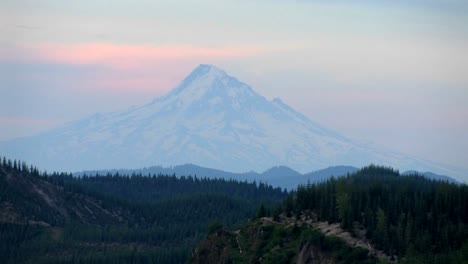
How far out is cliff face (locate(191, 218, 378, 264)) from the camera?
96062 mm

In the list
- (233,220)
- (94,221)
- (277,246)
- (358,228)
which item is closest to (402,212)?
(358,228)

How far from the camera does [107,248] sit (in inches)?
5886

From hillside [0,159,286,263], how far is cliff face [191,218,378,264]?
23.3m

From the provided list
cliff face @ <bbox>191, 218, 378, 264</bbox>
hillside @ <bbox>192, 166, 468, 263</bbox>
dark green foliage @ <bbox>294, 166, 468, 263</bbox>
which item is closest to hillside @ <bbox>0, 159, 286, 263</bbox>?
cliff face @ <bbox>191, 218, 378, 264</bbox>

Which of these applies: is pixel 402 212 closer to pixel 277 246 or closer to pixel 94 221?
pixel 277 246

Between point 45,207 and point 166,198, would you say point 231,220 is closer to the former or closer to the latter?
point 45,207

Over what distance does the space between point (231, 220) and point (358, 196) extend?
180ft

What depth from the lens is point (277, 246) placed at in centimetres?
10300

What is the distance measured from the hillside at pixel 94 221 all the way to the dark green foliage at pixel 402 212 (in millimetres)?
28084

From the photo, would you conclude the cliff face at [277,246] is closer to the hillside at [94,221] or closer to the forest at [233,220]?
the forest at [233,220]

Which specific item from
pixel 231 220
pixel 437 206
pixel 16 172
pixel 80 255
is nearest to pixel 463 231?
pixel 437 206

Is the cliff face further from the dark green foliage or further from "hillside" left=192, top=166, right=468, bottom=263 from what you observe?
the dark green foliage

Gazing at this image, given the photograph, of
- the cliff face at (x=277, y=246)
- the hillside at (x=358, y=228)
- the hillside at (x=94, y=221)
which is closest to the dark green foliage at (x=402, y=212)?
the hillside at (x=358, y=228)

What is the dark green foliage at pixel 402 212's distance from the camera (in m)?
93.3
